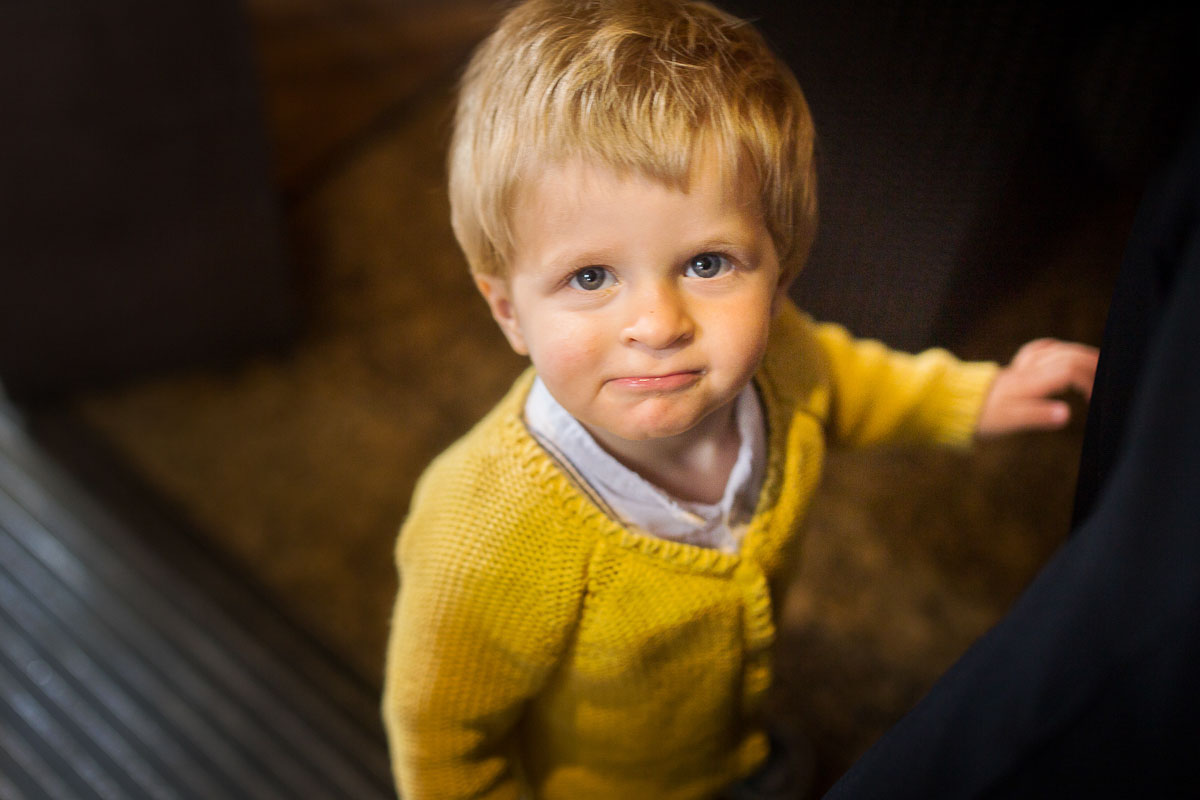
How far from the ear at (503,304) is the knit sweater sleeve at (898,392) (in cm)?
17

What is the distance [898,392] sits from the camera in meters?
0.67

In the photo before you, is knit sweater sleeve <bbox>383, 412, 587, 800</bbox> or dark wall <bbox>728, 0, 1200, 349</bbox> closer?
dark wall <bbox>728, 0, 1200, 349</bbox>

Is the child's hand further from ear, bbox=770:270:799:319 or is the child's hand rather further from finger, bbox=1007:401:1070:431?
ear, bbox=770:270:799:319

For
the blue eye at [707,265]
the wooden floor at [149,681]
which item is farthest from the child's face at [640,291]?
the wooden floor at [149,681]

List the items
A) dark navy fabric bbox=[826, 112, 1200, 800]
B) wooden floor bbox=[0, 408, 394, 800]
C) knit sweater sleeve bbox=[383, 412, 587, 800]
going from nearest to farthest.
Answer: dark navy fabric bbox=[826, 112, 1200, 800] → knit sweater sleeve bbox=[383, 412, 587, 800] → wooden floor bbox=[0, 408, 394, 800]

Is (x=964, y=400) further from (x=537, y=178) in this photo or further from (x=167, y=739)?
(x=167, y=739)

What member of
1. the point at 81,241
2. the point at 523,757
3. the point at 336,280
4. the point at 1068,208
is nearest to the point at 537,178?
the point at 1068,208

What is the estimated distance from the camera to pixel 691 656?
0.63m

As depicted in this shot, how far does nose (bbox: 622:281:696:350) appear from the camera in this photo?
1.56 feet

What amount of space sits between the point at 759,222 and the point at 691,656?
0.26m

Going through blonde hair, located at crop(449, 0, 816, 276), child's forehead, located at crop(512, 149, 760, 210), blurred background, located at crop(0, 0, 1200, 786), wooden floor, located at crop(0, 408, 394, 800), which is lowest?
wooden floor, located at crop(0, 408, 394, 800)

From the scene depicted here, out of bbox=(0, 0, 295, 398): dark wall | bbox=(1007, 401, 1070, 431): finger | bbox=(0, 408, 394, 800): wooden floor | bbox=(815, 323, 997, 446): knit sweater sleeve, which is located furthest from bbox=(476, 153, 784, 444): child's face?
bbox=(0, 0, 295, 398): dark wall

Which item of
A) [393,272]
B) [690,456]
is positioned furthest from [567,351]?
[393,272]

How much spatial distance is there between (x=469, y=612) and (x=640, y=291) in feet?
0.66
